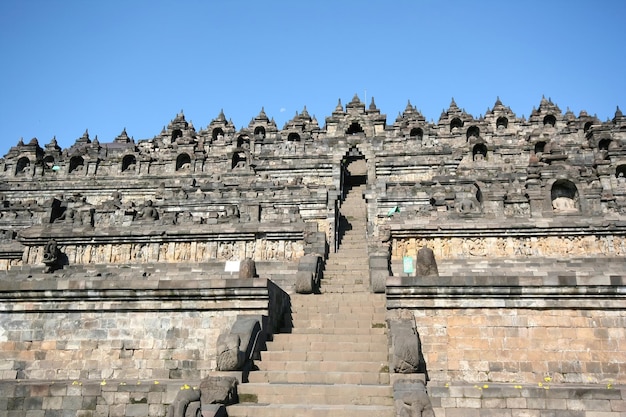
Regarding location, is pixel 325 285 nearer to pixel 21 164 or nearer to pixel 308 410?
pixel 308 410

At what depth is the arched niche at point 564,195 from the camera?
78.0 ft

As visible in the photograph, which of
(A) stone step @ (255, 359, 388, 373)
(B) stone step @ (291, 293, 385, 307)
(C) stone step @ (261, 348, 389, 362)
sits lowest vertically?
(A) stone step @ (255, 359, 388, 373)

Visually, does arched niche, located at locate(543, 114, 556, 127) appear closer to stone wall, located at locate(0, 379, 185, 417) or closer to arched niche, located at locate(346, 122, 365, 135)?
arched niche, located at locate(346, 122, 365, 135)

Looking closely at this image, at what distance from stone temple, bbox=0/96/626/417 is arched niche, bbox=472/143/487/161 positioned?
1.17 ft

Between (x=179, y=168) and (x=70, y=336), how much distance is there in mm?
27330

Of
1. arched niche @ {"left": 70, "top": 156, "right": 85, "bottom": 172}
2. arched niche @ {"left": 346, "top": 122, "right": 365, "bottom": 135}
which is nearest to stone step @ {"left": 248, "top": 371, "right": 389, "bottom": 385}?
arched niche @ {"left": 346, "top": 122, "right": 365, "bottom": 135}

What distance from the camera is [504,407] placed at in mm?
8758

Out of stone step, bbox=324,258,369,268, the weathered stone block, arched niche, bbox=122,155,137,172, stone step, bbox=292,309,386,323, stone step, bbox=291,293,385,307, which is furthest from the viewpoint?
arched niche, bbox=122,155,137,172

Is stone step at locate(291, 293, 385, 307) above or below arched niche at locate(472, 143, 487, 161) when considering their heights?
below

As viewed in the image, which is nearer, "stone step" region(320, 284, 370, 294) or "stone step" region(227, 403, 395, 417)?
"stone step" region(227, 403, 395, 417)

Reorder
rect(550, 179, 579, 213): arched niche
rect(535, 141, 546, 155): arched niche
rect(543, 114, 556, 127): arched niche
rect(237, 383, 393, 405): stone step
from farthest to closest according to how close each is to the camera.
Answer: rect(543, 114, 556, 127): arched niche < rect(535, 141, 546, 155): arched niche < rect(550, 179, 579, 213): arched niche < rect(237, 383, 393, 405): stone step

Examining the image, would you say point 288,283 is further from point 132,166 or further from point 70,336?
point 132,166

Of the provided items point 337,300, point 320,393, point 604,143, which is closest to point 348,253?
point 337,300

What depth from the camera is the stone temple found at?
9453 mm
